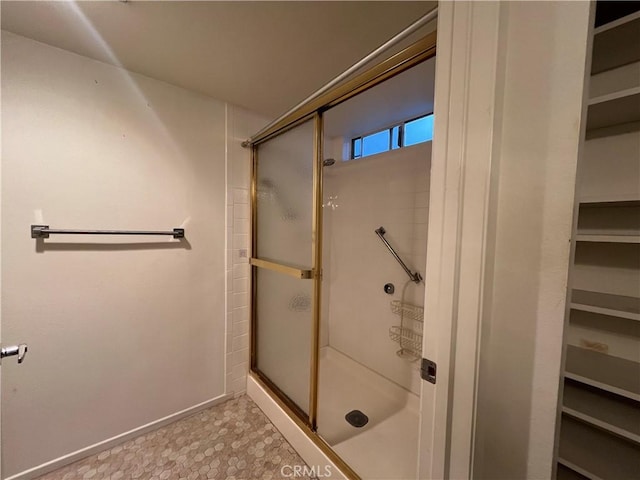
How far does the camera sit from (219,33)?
114 cm

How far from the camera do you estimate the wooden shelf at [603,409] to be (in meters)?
0.68

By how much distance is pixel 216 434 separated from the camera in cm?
161

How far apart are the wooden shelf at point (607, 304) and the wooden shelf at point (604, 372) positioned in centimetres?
18

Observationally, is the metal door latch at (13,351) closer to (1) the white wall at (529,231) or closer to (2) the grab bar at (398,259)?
(1) the white wall at (529,231)

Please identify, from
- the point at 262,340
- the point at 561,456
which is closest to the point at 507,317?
the point at 561,456

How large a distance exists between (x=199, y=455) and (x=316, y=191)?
1682mm

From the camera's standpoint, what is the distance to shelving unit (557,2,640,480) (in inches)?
27.4

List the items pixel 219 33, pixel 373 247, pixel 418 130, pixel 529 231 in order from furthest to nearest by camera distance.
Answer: pixel 373 247, pixel 418 130, pixel 219 33, pixel 529 231

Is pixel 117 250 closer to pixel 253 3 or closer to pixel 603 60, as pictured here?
pixel 253 3

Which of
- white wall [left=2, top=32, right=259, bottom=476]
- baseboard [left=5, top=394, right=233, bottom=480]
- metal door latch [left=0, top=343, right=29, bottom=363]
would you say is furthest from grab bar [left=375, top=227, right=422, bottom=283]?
metal door latch [left=0, top=343, right=29, bottom=363]

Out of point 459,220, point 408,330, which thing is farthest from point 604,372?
point 408,330

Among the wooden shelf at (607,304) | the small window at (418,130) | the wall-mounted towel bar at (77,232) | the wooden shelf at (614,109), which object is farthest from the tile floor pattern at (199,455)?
the small window at (418,130)

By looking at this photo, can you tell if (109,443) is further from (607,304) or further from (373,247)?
(607,304)

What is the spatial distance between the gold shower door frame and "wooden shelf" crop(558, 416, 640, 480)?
90 centimetres
